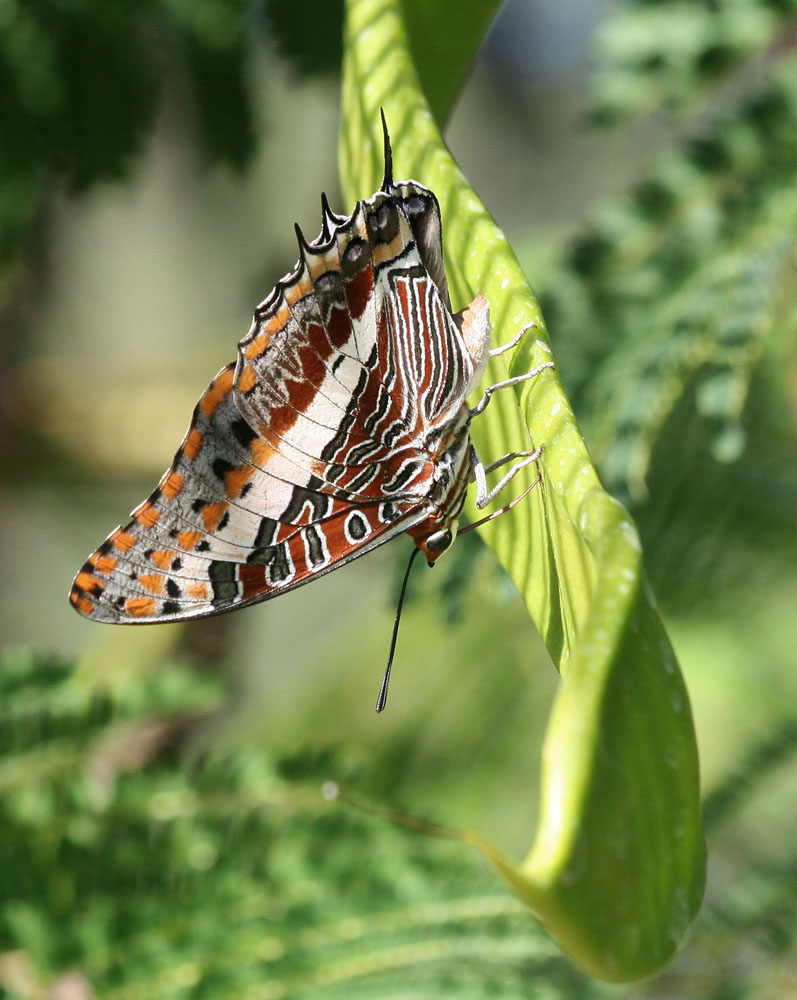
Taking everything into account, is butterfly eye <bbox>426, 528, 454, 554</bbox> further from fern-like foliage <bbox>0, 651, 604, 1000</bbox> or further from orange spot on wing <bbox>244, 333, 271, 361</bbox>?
fern-like foliage <bbox>0, 651, 604, 1000</bbox>

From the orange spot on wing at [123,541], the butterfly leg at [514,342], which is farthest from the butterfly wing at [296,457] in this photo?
the butterfly leg at [514,342]

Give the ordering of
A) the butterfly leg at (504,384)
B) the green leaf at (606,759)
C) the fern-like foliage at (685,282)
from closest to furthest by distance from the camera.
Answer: the green leaf at (606,759) < the butterfly leg at (504,384) < the fern-like foliage at (685,282)

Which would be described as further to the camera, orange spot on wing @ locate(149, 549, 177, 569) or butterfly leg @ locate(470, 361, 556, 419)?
orange spot on wing @ locate(149, 549, 177, 569)

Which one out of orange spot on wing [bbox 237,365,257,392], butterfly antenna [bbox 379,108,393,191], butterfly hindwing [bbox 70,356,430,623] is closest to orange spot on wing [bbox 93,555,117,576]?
butterfly hindwing [bbox 70,356,430,623]

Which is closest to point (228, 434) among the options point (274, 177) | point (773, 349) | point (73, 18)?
point (73, 18)

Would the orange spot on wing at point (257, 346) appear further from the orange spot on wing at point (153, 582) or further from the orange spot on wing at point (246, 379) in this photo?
the orange spot on wing at point (153, 582)

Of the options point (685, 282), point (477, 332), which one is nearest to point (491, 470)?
point (477, 332)
